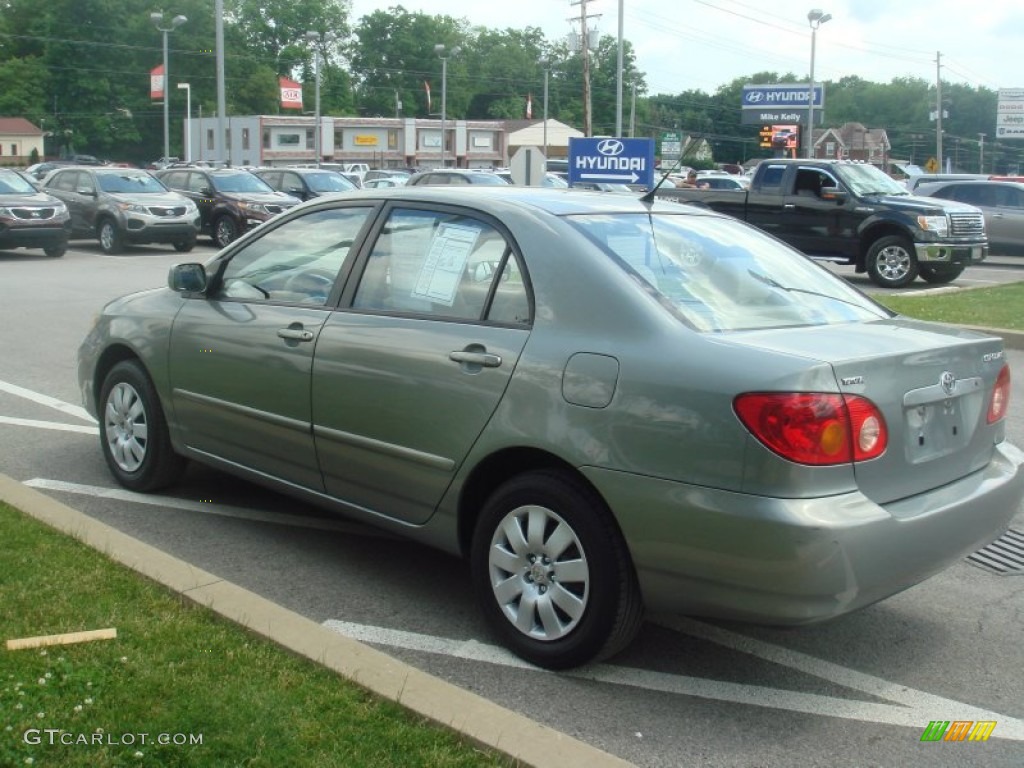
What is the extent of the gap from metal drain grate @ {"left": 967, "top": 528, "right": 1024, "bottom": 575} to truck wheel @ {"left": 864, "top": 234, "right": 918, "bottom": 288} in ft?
44.8

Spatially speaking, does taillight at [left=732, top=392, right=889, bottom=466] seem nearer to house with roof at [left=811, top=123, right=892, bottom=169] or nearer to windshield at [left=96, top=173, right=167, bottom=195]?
windshield at [left=96, top=173, right=167, bottom=195]

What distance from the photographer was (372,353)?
15.8ft

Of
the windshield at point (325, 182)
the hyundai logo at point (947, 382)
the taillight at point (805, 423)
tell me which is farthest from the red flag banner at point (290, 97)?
the taillight at point (805, 423)

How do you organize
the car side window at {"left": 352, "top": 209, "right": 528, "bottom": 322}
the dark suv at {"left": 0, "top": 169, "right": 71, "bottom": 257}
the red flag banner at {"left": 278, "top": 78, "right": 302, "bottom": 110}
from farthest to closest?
the red flag banner at {"left": 278, "top": 78, "right": 302, "bottom": 110}, the dark suv at {"left": 0, "top": 169, "right": 71, "bottom": 257}, the car side window at {"left": 352, "top": 209, "right": 528, "bottom": 322}

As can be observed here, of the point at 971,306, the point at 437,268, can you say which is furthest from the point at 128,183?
the point at 437,268

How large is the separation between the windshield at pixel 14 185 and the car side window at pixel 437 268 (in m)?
20.1

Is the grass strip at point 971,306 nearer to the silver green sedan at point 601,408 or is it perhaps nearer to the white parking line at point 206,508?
the white parking line at point 206,508

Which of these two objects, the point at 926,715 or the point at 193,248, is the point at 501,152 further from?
the point at 926,715

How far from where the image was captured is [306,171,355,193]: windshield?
2794 cm

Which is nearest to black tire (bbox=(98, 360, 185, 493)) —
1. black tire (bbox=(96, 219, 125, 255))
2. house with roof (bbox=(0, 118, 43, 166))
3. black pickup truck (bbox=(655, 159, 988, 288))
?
black pickup truck (bbox=(655, 159, 988, 288))

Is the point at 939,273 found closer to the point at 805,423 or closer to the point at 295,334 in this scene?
the point at 295,334

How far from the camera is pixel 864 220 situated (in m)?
19.1

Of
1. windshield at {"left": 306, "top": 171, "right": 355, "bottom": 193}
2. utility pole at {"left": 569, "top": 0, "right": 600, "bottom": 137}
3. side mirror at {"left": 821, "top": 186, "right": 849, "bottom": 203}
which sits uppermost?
utility pole at {"left": 569, "top": 0, "right": 600, "bottom": 137}

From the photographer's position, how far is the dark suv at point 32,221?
2227cm
